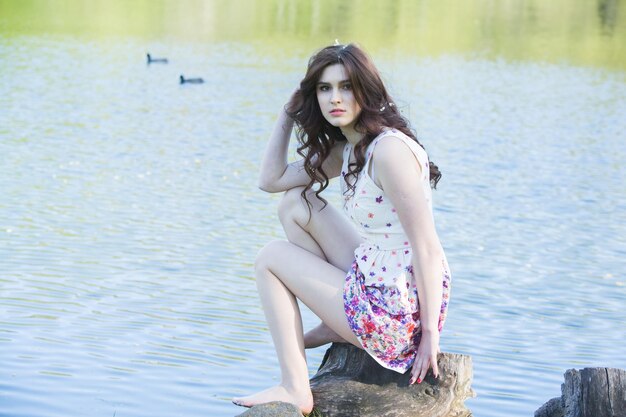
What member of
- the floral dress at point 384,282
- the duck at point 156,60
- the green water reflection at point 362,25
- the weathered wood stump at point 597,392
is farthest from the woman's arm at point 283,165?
the green water reflection at point 362,25

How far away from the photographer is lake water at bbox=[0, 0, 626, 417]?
19.9 ft

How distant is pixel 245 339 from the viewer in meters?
6.70

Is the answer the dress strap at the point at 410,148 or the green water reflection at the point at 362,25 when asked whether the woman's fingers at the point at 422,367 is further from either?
the green water reflection at the point at 362,25

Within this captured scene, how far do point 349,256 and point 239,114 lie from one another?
1383cm

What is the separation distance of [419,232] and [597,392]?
86 centimetres

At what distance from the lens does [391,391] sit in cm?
407

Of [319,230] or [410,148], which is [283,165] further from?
[410,148]

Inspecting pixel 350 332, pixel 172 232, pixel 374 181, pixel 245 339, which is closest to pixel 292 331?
pixel 350 332

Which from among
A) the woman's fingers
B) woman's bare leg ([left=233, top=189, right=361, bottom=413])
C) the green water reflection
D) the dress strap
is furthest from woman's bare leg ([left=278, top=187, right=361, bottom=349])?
the green water reflection

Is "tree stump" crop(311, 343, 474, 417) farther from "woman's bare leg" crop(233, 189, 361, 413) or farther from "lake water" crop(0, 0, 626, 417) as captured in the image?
"lake water" crop(0, 0, 626, 417)

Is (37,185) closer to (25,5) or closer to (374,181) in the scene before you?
(374,181)

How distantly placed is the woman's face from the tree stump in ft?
2.84

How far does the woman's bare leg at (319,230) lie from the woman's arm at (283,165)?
0.57ft

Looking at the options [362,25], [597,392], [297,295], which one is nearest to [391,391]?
[297,295]
